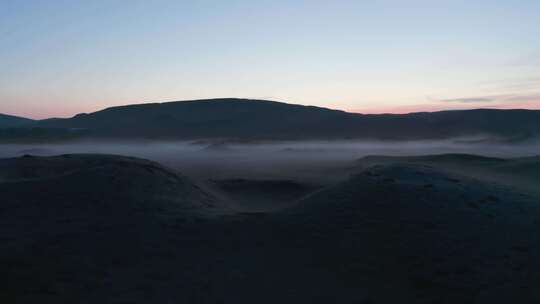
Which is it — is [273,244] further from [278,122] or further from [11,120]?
[11,120]

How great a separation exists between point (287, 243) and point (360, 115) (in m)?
56.7

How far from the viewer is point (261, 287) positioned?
6227mm

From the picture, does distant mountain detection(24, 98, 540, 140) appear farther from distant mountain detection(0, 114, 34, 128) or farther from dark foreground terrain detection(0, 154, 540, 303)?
dark foreground terrain detection(0, 154, 540, 303)

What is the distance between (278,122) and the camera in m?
62.9

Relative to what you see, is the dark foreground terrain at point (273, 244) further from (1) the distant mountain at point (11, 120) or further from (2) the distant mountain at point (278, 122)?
(1) the distant mountain at point (11, 120)

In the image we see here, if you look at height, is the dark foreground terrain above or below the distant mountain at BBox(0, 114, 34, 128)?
below

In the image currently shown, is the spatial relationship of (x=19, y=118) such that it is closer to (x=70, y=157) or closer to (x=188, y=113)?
(x=188, y=113)

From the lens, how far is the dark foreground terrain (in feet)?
19.9

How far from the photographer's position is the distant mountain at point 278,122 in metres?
53.2

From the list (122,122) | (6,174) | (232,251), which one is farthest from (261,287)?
(122,122)

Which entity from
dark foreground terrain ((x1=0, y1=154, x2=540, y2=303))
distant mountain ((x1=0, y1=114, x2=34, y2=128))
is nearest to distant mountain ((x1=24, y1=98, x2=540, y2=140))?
distant mountain ((x1=0, y1=114, x2=34, y2=128))

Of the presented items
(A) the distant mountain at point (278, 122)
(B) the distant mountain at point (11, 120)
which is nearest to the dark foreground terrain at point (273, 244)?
(A) the distant mountain at point (278, 122)

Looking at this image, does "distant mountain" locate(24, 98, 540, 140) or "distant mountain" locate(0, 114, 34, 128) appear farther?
"distant mountain" locate(0, 114, 34, 128)

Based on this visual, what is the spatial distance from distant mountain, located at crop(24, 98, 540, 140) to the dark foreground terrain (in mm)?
43775
